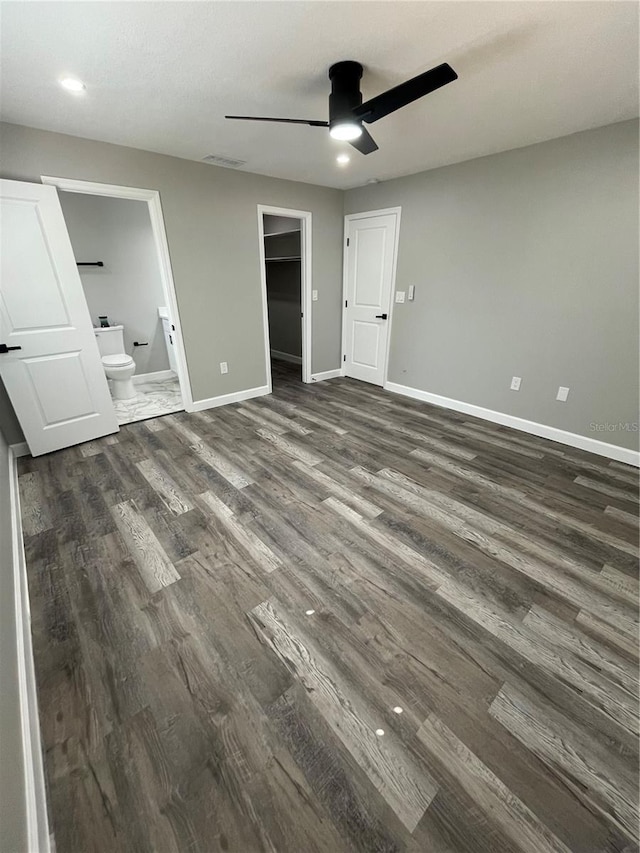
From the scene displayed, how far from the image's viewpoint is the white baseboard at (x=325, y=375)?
16.3ft

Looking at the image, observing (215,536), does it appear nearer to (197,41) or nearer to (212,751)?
(212,751)

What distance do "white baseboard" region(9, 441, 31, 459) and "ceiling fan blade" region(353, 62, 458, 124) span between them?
137 inches

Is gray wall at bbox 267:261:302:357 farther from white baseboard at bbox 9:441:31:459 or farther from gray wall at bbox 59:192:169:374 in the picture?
white baseboard at bbox 9:441:31:459

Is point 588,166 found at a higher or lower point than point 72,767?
higher

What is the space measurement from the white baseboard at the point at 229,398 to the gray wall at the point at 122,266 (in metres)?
1.69

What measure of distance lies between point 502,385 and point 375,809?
11.2 feet

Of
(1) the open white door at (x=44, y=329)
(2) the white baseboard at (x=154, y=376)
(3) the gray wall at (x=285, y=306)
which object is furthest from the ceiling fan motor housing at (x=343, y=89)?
(2) the white baseboard at (x=154, y=376)

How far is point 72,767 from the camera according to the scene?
3.57 ft

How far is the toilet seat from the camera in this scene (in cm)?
401

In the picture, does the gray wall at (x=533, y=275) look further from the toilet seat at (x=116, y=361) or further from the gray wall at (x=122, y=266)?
the toilet seat at (x=116, y=361)

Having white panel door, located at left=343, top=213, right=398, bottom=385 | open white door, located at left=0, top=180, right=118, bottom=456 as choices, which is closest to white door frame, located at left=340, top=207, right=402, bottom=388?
white panel door, located at left=343, top=213, right=398, bottom=385

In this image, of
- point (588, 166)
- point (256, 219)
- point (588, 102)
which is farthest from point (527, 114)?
point (256, 219)

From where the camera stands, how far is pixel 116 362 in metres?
4.06

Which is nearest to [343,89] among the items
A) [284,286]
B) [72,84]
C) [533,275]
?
[72,84]
